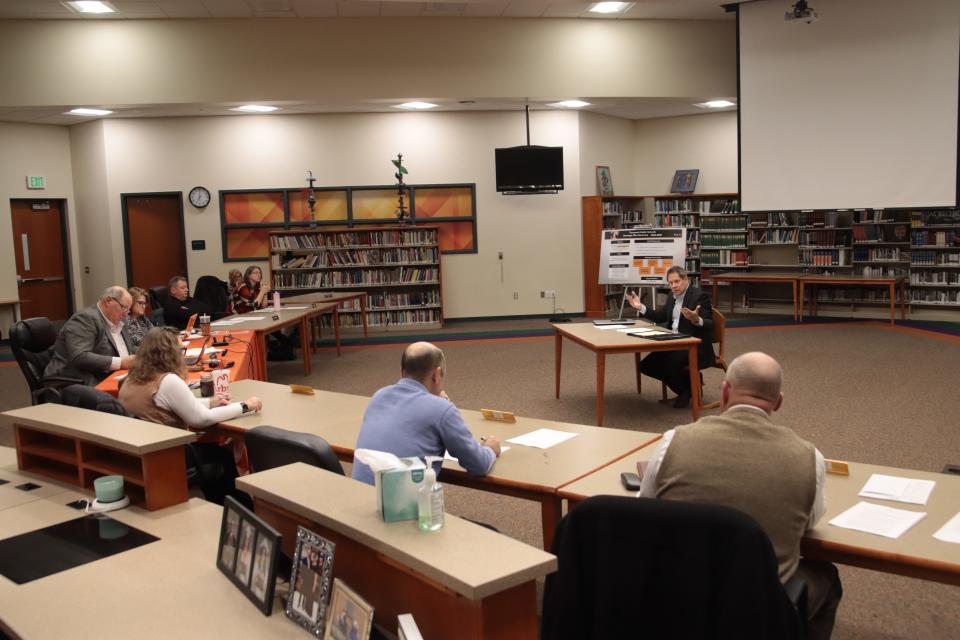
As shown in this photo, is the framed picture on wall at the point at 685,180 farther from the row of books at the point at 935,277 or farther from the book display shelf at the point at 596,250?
the row of books at the point at 935,277

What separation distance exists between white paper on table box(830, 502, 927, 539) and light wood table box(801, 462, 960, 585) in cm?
2

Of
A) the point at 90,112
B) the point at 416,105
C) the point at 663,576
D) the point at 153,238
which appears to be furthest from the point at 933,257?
the point at 90,112

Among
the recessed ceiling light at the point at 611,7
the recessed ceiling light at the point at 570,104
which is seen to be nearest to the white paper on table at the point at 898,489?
the recessed ceiling light at the point at 611,7

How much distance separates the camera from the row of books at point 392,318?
12391mm

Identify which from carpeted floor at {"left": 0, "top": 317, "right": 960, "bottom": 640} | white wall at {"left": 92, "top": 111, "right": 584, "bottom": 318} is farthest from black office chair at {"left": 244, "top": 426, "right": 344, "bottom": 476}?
white wall at {"left": 92, "top": 111, "right": 584, "bottom": 318}

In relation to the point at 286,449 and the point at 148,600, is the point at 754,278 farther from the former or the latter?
the point at 148,600

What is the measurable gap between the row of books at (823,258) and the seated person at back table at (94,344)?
10.2 metres

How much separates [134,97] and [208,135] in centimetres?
258

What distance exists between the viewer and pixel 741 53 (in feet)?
30.0

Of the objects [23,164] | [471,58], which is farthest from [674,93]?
[23,164]

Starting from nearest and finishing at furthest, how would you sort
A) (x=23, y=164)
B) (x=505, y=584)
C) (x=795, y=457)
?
(x=505, y=584) < (x=795, y=457) < (x=23, y=164)

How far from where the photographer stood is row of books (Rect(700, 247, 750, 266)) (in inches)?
522

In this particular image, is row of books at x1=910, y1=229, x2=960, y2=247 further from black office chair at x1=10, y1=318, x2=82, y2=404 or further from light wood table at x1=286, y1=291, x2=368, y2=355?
black office chair at x1=10, y1=318, x2=82, y2=404

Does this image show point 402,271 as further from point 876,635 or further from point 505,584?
point 505,584
